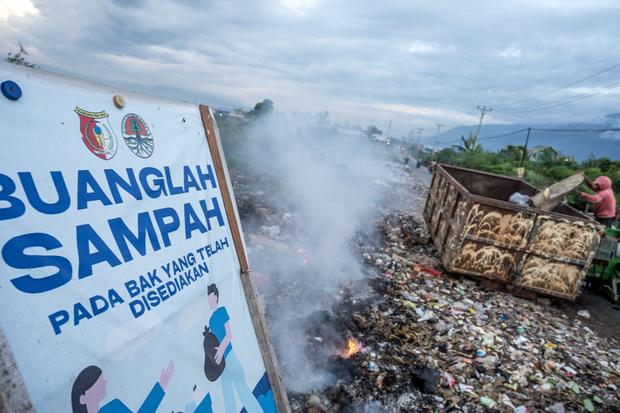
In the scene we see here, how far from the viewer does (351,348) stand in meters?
3.39

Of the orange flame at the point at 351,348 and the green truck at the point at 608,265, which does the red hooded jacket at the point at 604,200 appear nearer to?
the green truck at the point at 608,265

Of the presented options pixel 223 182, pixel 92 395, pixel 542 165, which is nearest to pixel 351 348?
pixel 223 182

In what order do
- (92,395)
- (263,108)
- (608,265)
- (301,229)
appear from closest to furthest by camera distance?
(92,395), (608,265), (301,229), (263,108)

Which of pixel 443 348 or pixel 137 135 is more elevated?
pixel 137 135

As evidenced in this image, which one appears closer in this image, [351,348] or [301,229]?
[351,348]

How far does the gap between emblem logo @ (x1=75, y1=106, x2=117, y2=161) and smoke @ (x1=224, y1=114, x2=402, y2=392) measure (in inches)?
96.9

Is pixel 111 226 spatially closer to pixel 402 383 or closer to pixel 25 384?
pixel 25 384

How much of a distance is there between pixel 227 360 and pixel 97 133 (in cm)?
121

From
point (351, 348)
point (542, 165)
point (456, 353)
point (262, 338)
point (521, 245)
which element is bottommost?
point (542, 165)

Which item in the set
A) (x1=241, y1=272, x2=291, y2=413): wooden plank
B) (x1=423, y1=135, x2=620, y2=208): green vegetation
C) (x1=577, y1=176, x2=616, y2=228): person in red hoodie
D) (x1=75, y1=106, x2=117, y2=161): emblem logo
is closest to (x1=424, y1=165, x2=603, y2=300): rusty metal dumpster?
(x1=577, y1=176, x2=616, y2=228): person in red hoodie

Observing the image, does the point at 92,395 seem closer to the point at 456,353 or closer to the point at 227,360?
the point at 227,360

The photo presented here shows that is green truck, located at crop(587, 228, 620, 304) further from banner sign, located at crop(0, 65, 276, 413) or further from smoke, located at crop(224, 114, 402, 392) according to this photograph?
banner sign, located at crop(0, 65, 276, 413)

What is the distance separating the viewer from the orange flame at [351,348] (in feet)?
10.8

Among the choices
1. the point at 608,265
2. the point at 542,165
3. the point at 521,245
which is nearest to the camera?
the point at 521,245
